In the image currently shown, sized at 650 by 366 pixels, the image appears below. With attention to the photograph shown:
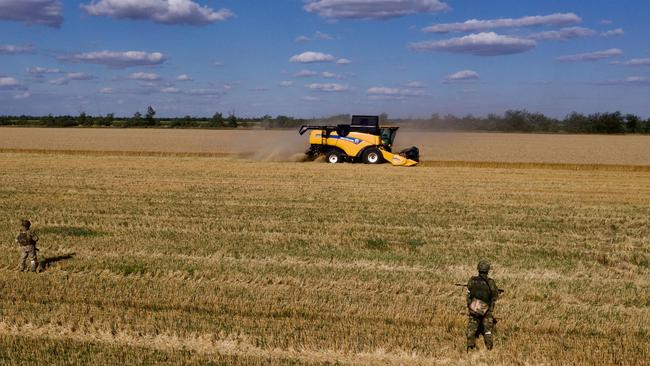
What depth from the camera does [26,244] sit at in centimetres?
1127

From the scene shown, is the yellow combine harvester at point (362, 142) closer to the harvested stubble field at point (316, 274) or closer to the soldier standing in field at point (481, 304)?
the harvested stubble field at point (316, 274)

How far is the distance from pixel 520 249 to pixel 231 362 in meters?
8.33

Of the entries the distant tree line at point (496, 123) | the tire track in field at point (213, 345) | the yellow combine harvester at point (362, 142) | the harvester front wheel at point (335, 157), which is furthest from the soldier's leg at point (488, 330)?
the distant tree line at point (496, 123)

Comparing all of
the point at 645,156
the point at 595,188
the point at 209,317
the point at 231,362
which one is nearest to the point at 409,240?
the point at 209,317

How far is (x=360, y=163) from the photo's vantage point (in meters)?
32.5

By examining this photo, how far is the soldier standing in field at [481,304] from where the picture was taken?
800cm

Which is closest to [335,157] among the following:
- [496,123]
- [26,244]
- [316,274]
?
[316,274]

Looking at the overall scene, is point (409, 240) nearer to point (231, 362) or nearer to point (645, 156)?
point (231, 362)

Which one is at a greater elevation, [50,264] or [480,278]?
[480,278]

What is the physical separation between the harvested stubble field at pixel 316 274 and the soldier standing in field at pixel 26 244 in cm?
38

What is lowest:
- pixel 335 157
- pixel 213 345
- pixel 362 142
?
pixel 213 345

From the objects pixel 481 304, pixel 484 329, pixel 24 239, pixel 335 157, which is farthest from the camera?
pixel 335 157

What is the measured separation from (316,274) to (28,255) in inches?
197

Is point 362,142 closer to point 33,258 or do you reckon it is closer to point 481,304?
point 33,258
